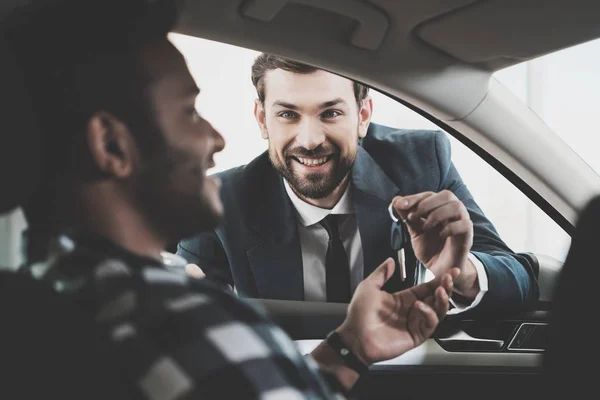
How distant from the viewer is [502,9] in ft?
5.16

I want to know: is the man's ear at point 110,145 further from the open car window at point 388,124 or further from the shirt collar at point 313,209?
the shirt collar at point 313,209

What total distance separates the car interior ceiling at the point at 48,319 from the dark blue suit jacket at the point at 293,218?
48.9 inches

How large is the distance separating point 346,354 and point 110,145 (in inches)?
26.0

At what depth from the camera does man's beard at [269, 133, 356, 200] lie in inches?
84.4

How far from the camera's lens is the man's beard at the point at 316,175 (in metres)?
2.14

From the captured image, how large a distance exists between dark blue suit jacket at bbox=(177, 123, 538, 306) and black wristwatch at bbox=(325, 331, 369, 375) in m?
0.77

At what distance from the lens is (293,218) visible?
2180mm

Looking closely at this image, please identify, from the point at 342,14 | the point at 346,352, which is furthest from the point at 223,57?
the point at 346,352

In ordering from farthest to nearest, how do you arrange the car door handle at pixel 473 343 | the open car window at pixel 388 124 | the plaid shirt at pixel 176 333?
the car door handle at pixel 473 343 < the open car window at pixel 388 124 < the plaid shirt at pixel 176 333

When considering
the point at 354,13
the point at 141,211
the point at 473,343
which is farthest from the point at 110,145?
the point at 473,343

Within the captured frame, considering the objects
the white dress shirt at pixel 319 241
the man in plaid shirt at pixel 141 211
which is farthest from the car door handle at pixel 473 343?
the man in plaid shirt at pixel 141 211

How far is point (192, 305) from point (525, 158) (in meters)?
1.44

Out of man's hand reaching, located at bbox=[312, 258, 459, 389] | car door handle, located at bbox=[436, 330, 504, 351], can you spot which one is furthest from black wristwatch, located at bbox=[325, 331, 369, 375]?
car door handle, located at bbox=[436, 330, 504, 351]

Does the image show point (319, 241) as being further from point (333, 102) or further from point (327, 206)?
point (333, 102)
